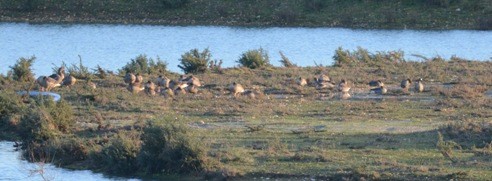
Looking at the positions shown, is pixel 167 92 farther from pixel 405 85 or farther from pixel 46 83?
pixel 405 85

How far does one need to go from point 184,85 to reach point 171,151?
975cm

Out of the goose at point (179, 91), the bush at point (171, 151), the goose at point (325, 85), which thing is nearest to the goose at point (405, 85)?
the goose at point (325, 85)

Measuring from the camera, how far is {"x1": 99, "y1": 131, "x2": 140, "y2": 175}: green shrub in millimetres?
18797

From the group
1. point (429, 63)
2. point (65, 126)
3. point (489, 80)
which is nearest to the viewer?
point (65, 126)

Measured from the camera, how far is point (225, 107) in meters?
25.2

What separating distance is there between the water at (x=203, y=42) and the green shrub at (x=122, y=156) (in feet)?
63.9

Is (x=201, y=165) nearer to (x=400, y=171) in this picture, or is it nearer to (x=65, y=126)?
(x=400, y=171)

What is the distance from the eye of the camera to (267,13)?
62250mm

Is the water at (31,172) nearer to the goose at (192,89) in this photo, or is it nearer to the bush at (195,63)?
the goose at (192,89)

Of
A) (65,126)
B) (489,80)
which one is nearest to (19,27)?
(489,80)

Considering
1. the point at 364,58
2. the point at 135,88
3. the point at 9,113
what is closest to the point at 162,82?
the point at 135,88

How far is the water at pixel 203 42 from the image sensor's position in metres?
43.7

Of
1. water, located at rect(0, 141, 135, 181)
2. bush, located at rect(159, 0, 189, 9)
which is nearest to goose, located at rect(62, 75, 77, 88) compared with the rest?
water, located at rect(0, 141, 135, 181)

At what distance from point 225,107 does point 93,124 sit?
3346 mm
